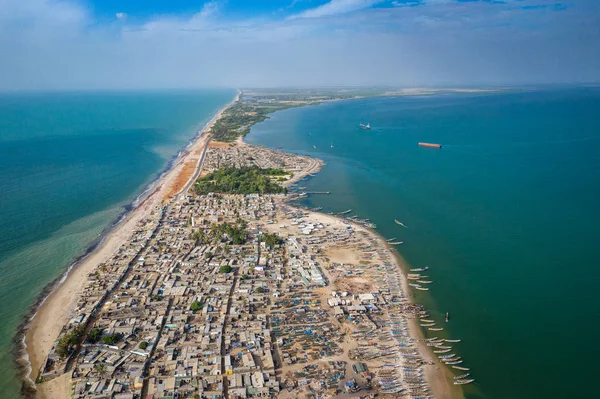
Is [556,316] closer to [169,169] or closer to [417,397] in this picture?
[417,397]

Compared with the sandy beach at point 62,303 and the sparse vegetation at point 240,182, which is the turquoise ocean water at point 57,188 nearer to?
the sandy beach at point 62,303

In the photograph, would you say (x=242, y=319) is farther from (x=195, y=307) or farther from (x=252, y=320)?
(x=195, y=307)

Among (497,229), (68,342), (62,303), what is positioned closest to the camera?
(68,342)

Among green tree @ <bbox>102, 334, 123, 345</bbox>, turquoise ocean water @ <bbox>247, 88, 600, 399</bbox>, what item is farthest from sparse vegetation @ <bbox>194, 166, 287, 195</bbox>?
green tree @ <bbox>102, 334, 123, 345</bbox>

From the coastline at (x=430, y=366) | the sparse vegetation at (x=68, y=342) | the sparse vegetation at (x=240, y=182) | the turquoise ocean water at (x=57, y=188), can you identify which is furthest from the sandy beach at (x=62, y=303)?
the coastline at (x=430, y=366)

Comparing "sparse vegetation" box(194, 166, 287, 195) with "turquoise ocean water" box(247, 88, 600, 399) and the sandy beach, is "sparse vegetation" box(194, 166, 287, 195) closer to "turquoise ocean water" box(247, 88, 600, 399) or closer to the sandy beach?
"turquoise ocean water" box(247, 88, 600, 399)

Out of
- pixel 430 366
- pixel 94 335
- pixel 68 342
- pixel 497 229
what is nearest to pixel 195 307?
pixel 94 335
